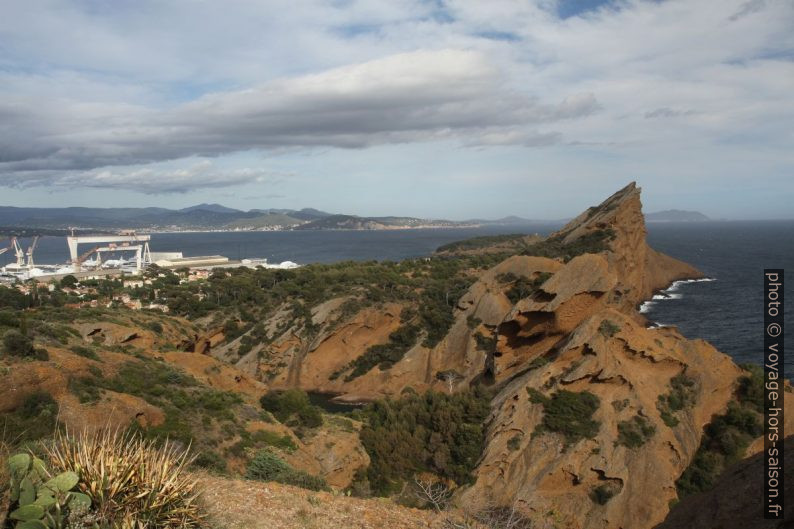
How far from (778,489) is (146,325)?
35.2 metres

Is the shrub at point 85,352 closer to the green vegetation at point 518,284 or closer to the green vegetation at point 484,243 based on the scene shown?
the green vegetation at point 518,284

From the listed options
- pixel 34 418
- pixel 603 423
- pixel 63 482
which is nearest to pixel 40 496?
pixel 63 482

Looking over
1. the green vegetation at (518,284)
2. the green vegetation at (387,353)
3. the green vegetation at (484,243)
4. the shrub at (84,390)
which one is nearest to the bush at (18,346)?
the shrub at (84,390)

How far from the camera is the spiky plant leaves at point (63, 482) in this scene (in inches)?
217

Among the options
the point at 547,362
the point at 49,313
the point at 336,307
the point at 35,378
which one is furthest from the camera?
the point at 336,307

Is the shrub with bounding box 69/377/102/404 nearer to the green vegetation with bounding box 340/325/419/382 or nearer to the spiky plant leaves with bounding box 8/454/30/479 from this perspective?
the spiky plant leaves with bounding box 8/454/30/479

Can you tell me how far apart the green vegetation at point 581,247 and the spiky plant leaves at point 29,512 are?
4672cm

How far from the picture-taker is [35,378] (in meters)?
15.0

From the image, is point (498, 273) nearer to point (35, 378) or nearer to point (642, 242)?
point (642, 242)

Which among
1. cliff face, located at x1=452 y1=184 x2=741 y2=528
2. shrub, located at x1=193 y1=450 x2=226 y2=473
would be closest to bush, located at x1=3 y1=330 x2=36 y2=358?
shrub, located at x1=193 y1=450 x2=226 y2=473

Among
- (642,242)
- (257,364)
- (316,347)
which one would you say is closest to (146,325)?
(257,364)

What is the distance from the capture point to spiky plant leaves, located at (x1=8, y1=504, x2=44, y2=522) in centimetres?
527

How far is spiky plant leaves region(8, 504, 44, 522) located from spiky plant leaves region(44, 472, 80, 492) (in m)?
0.22

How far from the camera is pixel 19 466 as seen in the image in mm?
5559
